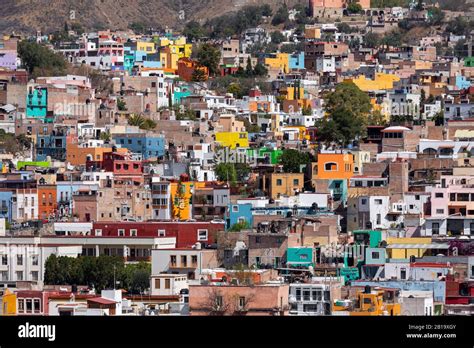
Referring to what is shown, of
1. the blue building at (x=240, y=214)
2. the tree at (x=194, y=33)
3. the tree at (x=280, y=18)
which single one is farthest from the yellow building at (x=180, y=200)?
the tree at (x=280, y=18)

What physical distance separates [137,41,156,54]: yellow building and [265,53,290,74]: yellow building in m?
4.89

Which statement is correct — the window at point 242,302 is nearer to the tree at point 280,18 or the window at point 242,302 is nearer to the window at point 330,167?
the window at point 330,167

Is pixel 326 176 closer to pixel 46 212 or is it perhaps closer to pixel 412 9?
pixel 46 212

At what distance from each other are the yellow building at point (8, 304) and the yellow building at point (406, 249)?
10.8 meters

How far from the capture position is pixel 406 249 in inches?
1212

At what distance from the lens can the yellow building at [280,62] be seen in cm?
7569

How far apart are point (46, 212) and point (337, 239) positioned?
9900 mm

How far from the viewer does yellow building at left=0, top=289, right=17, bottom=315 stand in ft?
64.3

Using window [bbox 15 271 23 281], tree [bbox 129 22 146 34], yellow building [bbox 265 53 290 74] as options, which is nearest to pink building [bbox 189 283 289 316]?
window [bbox 15 271 23 281]

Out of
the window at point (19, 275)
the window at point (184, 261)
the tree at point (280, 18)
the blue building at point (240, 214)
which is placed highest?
the tree at point (280, 18)

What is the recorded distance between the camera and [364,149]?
153 ft
